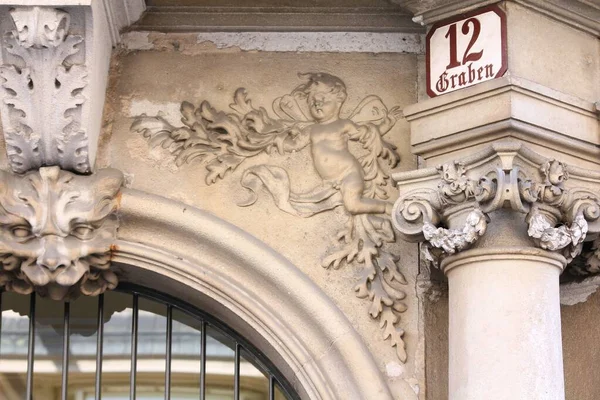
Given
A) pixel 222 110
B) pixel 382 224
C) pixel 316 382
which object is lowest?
pixel 316 382

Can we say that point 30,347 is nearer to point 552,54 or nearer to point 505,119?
point 505,119

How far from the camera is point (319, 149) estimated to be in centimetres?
587

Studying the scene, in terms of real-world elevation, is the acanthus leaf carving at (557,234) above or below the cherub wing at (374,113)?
below

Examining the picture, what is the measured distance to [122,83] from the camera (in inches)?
236

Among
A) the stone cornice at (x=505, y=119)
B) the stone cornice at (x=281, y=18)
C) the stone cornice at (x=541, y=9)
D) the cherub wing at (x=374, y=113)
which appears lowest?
the stone cornice at (x=505, y=119)

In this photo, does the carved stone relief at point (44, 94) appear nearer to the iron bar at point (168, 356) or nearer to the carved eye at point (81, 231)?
the carved eye at point (81, 231)

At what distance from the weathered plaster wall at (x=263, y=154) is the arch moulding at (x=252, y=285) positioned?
73mm

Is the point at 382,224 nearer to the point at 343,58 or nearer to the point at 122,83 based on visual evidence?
the point at 343,58

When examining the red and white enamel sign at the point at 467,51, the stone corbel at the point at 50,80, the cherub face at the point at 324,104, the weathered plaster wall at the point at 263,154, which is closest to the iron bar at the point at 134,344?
the weathered plaster wall at the point at 263,154

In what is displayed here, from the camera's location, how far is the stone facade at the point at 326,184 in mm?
5293

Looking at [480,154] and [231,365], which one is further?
[231,365]

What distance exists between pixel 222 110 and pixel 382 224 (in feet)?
2.46

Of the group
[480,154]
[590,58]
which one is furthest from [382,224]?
[590,58]

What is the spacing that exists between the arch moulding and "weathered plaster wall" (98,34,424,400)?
73mm
